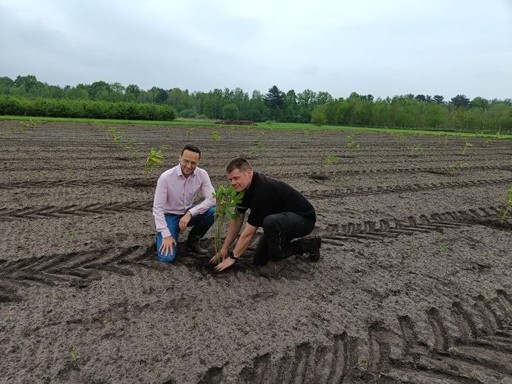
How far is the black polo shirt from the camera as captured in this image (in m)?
4.35

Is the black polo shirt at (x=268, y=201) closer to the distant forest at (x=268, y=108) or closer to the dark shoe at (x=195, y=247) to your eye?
the dark shoe at (x=195, y=247)

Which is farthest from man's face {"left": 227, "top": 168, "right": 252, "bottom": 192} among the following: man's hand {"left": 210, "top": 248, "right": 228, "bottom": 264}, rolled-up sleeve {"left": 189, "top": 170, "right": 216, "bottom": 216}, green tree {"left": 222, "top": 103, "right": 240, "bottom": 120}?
green tree {"left": 222, "top": 103, "right": 240, "bottom": 120}

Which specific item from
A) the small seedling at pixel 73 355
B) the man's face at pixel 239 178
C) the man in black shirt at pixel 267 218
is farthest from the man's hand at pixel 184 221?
the small seedling at pixel 73 355

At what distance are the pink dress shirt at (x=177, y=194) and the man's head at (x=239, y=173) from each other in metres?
0.73

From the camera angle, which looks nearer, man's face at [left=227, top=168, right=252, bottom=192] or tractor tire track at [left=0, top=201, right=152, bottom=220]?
man's face at [left=227, top=168, right=252, bottom=192]

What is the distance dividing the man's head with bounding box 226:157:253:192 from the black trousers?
21.2 inches

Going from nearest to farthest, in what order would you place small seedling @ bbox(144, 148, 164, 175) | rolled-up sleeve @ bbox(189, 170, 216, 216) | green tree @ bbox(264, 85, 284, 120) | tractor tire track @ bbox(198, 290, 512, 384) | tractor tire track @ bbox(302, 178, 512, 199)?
tractor tire track @ bbox(198, 290, 512, 384), rolled-up sleeve @ bbox(189, 170, 216, 216), small seedling @ bbox(144, 148, 164, 175), tractor tire track @ bbox(302, 178, 512, 199), green tree @ bbox(264, 85, 284, 120)

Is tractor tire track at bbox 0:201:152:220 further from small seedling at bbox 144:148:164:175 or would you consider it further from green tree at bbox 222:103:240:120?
green tree at bbox 222:103:240:120

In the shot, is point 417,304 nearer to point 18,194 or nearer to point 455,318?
point 455,318

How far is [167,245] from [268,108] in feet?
327

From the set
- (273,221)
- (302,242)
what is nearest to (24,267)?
(273,221)

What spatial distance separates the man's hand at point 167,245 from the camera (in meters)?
4.48

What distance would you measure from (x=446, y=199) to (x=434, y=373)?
22.1 ft

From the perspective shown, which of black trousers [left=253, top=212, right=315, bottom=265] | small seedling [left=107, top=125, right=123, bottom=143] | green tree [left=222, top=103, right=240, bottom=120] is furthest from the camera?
green tree [left=222, top=103, right=240, bottom=120]
